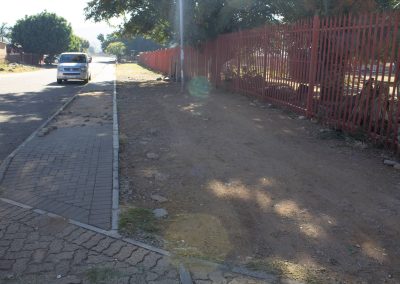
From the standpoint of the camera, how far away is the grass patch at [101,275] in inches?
128

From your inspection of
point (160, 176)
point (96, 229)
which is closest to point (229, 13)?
point (160, 176)

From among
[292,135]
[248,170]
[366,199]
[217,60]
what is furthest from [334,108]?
[217,60]

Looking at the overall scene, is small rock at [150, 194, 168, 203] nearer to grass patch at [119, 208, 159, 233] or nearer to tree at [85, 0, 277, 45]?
grass patch at [119, 208, 159, 233]

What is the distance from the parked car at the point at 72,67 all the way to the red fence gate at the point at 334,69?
37.5ft

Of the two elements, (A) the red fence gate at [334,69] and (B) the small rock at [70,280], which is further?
(A) the red fence gate at [334,69]

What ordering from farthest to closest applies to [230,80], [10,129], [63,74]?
[63,74], [230,80], [10,129]

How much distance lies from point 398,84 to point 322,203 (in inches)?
127

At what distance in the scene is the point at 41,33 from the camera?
208 feet

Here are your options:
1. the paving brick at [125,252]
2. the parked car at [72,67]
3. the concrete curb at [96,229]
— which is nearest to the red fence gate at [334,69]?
the concrete curb at [96,229]

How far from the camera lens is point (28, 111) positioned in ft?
39.8

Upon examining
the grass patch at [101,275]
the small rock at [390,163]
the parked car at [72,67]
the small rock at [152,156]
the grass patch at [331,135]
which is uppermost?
the parked car at [72,67]

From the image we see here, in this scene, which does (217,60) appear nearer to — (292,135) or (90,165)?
(292,135)

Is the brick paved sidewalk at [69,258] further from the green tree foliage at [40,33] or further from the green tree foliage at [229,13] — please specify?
the green tree foliage at [40,33]

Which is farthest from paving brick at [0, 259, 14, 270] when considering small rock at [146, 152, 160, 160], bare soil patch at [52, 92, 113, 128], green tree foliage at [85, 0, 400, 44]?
green tree foliage at [85, 0, 400, 44]
